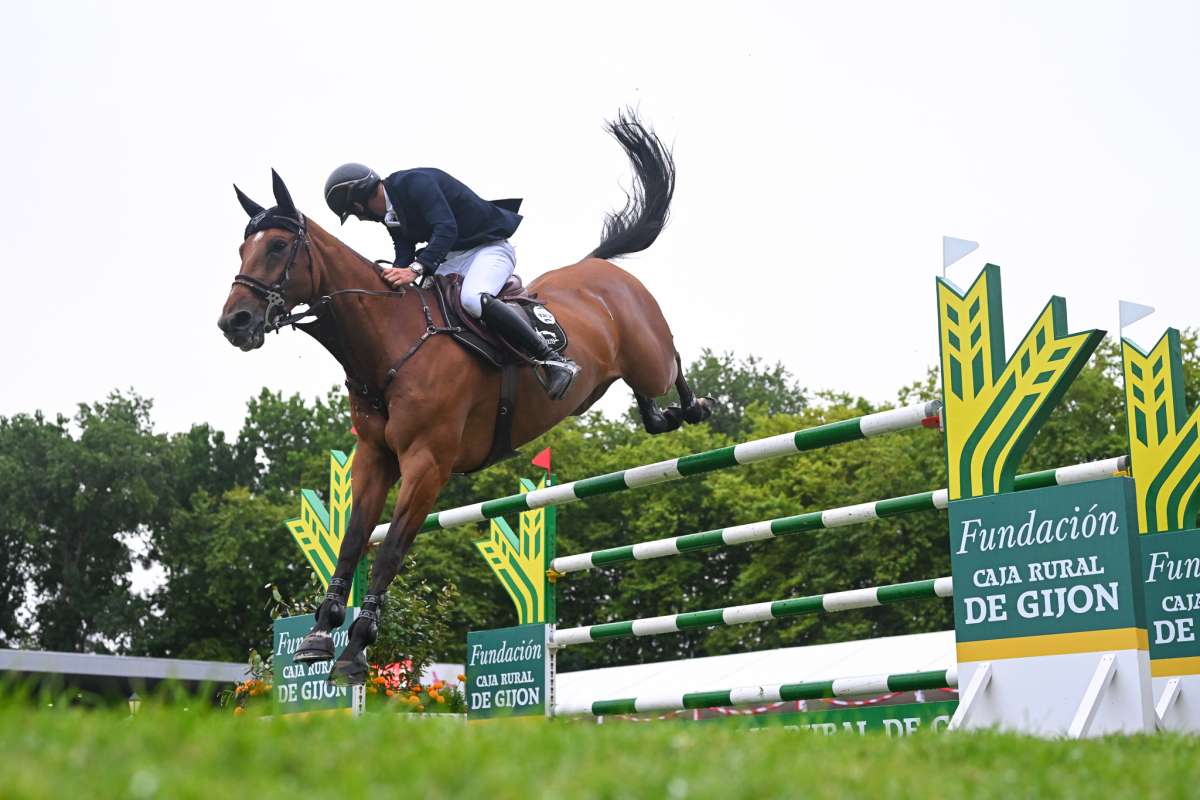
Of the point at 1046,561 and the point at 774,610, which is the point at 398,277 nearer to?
the point at 774,610

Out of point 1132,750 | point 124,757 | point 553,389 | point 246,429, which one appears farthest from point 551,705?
point 246,429

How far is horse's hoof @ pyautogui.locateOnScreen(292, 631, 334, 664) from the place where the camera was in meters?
4.90

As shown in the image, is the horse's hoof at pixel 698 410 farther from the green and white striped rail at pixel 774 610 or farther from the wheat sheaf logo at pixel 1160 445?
A: the wheat sheaf logo at pixel 1160 445

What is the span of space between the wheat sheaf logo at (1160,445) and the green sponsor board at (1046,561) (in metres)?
1.34

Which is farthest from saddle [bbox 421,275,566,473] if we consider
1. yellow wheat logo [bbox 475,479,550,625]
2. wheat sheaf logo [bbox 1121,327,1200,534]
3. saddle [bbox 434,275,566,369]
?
wheat sheaf logo [bbox 1121,327,1200,534]

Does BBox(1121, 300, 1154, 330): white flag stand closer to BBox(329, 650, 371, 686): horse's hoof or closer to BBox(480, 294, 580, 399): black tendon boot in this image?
BBox(480, 294, 580, 399): black tendon boot

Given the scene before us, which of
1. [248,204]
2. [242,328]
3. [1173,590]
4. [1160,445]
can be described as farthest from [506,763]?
[1160,445]

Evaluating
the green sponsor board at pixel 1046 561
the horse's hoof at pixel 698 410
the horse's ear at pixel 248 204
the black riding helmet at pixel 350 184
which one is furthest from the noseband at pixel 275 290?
the green sponsor board at pixel 1046 561

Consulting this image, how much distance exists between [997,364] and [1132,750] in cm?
174

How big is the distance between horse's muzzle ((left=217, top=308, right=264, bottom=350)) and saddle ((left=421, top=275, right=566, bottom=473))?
0.80 meters

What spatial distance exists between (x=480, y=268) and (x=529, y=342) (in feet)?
1.43

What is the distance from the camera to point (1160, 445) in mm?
5566

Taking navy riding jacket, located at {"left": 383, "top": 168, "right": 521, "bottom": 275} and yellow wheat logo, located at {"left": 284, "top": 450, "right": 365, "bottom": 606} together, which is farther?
yellow wheat logo, located at {"left": 284, "top": 450, "right": 365, "bottom": 606}

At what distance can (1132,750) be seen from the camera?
10.2 ft
